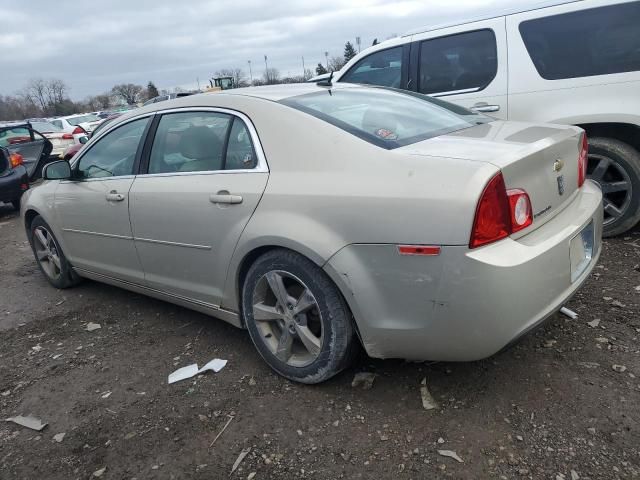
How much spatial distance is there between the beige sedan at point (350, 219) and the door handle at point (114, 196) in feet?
0.07

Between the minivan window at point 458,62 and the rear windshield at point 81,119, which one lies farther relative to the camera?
the rear windshield at point 81,119

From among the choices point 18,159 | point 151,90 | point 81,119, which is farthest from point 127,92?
point 18,159

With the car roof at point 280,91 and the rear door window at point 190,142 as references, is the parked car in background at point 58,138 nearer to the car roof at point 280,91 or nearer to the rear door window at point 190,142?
the rear door window at point 190,142

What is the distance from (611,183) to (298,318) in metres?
3.08

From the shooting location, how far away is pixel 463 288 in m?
2.19

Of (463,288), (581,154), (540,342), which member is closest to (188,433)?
(463,288)

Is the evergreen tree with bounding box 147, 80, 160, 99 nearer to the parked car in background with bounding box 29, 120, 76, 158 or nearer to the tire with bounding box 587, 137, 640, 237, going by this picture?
the parked car in background with bounding box 29, 120, 76, 158

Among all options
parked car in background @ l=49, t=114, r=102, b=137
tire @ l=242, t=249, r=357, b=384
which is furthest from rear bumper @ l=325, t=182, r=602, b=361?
parked car in background @ l=49, t=114, r=102, b=137

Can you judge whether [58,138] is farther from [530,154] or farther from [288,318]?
[530,154]

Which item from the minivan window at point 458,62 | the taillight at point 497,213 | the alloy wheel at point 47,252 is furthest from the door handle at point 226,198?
the minivan window at point 458,62

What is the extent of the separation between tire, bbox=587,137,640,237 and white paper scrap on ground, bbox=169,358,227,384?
10.9 ft

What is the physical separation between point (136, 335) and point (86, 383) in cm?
62

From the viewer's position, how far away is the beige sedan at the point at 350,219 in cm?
223

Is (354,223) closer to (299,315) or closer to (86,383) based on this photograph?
(299,315)
